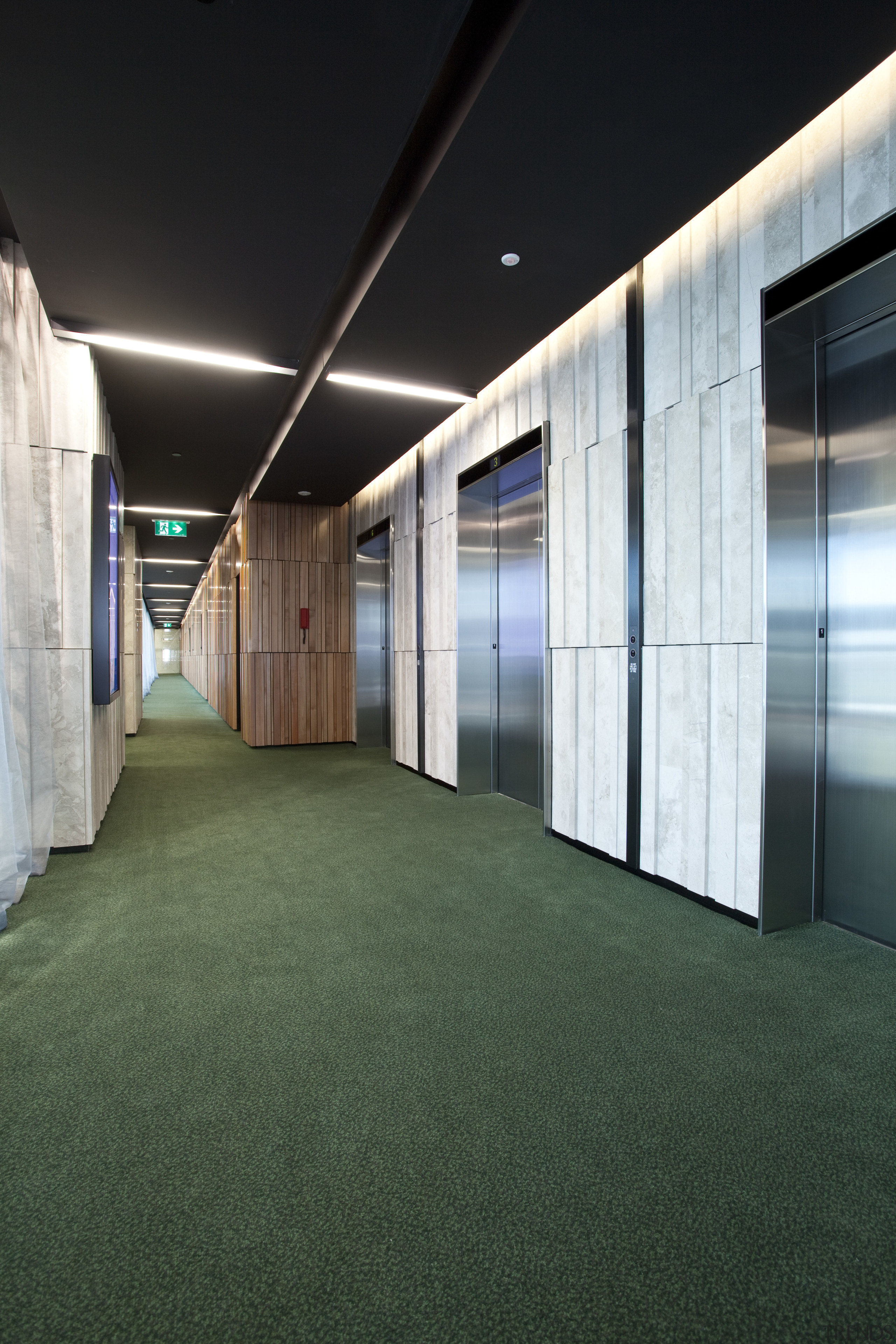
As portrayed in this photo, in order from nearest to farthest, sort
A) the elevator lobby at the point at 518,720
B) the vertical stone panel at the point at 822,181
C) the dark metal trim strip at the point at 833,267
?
the elevator lobby at the point at 518,720, the dark metal trim strip at the point at 833,267, the vertical stone panel at the point at 822,181

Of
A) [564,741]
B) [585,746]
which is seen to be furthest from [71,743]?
[585,746]

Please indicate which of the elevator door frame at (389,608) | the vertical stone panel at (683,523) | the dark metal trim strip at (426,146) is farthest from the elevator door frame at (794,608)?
the elevator door frame at (389,608)

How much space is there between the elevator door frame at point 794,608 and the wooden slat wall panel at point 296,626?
8.15 meters

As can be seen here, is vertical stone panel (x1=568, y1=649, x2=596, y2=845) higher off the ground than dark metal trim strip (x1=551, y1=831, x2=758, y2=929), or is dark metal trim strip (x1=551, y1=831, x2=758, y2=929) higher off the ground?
vertical stone panel (x1=568, y1=649, x2=596, y2=845)

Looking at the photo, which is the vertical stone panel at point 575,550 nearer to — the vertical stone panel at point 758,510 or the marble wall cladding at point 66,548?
the vertical stone panel at point 758,510

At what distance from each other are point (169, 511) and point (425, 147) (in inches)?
390

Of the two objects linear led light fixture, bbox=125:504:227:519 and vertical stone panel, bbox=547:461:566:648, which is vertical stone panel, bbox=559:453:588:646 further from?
linear led light fixture, bbox=125:504:227:519

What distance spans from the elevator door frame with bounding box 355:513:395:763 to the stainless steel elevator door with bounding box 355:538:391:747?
0.04 metres

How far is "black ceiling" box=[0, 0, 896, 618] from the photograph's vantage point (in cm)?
249

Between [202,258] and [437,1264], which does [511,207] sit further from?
[437,1264]

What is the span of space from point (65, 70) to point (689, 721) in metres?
4.08

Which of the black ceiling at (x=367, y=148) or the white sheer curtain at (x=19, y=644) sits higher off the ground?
the black ceiling at (x=367, y=148)

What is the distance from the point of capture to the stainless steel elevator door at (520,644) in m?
6.24

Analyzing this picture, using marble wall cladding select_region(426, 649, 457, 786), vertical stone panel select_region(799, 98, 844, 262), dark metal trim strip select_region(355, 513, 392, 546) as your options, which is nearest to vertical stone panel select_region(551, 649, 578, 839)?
marble wall cladding select_region(426, 649, 457, 786)
